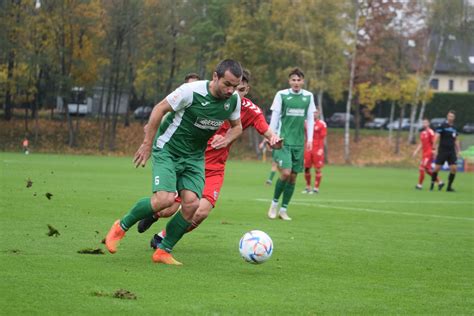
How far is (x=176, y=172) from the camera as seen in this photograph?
902cm

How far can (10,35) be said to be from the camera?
53.4 metres

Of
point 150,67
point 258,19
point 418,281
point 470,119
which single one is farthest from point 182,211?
point 470,119

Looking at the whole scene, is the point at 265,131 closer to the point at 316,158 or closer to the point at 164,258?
the point at 164,258

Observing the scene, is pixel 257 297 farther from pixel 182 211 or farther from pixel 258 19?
pixel 258 19

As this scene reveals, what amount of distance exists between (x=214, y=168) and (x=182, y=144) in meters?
1.54

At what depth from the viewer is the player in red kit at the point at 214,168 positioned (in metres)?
9.79

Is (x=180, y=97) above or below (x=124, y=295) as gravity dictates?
above

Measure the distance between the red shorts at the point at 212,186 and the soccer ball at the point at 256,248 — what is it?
1.21 meters

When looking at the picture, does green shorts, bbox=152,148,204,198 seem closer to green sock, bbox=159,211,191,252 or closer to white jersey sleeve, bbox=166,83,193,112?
green sock, bbox=159,211,191,252

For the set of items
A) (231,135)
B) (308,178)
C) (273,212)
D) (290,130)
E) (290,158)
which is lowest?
(308,178)

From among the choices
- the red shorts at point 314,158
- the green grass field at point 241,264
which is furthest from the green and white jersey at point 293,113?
the red shorts at point 314,158

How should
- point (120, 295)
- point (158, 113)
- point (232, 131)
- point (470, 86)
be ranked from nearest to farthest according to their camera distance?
1. point (120, 295)
2. point (158, 113)
3. point (232, 131)
4. point (470, 86)

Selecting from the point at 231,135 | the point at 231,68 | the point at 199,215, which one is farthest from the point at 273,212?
the point at 231,68

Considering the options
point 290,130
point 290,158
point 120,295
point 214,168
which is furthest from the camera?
point 290,130
